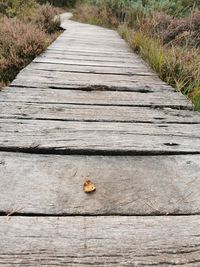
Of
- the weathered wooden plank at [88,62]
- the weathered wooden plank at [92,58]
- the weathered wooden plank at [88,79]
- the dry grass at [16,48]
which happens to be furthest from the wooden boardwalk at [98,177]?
the weathered wooden plank at [92,58]

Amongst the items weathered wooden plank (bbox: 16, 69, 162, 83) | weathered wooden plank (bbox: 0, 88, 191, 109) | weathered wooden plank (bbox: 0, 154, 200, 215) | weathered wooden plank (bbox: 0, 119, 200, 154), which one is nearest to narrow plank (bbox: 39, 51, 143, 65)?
weathered wooden plank (bbox: 16, 69, 162, 83)

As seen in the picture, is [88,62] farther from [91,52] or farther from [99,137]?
[99,137]

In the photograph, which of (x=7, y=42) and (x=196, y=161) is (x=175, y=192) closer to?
(x=196, y=161)

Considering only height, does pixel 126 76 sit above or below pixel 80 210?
below

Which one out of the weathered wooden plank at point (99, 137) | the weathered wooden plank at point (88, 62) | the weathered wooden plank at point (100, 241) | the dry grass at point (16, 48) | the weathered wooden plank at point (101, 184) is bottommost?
the dry grass at point (16, 48)

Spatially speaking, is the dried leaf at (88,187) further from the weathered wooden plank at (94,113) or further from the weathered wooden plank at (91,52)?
the weathered wooden plank at (91,52)

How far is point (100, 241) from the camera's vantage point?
110 cm

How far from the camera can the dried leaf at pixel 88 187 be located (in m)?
1.38

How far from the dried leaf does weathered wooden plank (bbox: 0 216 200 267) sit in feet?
0.58

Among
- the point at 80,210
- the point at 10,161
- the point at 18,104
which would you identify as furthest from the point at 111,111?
the point at 80,210

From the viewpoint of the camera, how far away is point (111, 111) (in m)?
2.38

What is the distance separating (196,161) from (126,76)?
1975 mm

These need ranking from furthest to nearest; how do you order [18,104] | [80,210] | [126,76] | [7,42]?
[7,42] < [126,76] < [18,104] < [80,210]

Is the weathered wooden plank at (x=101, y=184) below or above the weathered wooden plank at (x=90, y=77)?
Answer: above
